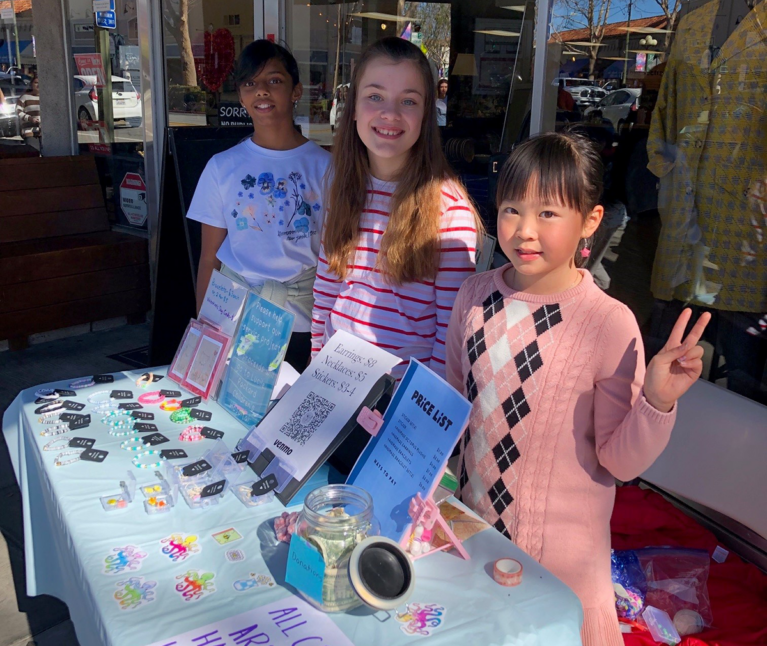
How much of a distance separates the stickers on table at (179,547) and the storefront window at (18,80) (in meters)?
5.77

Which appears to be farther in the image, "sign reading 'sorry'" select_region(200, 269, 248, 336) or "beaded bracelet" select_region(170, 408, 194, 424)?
"sign reading 'sorry'" select_region(200, 269, 248, 336)

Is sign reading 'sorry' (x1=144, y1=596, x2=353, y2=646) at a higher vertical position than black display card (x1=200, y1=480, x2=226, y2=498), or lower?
lower

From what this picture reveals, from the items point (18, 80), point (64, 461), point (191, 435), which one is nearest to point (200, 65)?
point (18, 80)

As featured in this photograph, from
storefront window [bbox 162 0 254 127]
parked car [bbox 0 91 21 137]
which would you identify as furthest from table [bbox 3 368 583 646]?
parked car [bbox 0 91 21 137]

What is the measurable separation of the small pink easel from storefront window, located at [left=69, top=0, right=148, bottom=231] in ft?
15.7

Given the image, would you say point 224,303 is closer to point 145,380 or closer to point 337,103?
point 145,380

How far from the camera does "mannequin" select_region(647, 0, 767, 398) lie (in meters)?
2.73

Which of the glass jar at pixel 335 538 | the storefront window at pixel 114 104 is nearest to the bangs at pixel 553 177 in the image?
the glass jar at pixel 335 538

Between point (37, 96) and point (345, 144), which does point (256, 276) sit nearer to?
point (345, 144)

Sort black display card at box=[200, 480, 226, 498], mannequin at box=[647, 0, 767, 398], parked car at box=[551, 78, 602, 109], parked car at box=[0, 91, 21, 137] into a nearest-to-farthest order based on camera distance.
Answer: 1. black display card at box=[200, 480, 226, 498]
2. mannequin at box=[647, 0, 767, 398]
3. parked car at box=[551, 78, 602, 109]
4. parked car at box=[0, 91, 21, 137]

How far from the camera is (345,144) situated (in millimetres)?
1957

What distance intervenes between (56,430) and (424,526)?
1097 millimetres

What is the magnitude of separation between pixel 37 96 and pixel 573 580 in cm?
641

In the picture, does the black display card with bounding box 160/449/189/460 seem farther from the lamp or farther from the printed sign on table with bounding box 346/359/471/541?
the lamp
